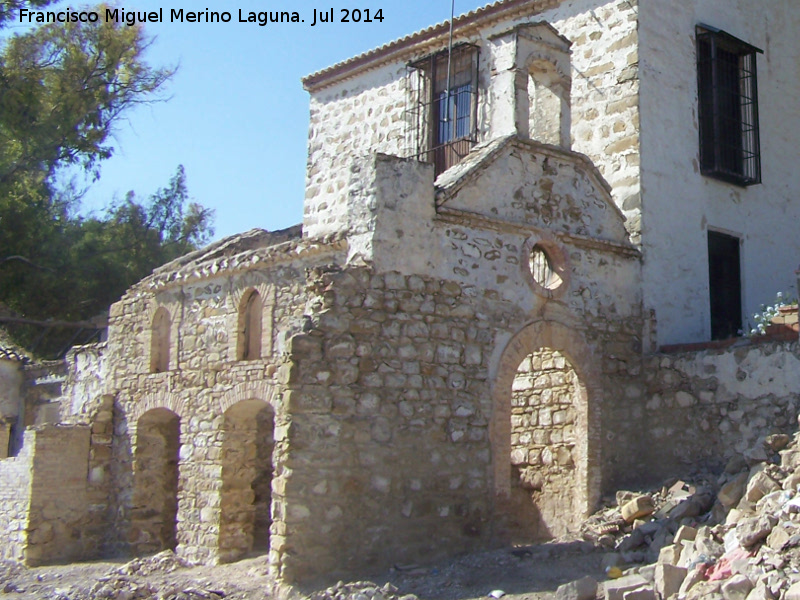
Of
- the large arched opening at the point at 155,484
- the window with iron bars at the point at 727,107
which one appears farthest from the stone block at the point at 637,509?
the large arched opening at the point at 155,484

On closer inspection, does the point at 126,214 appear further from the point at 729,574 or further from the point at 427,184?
the point at 729,574

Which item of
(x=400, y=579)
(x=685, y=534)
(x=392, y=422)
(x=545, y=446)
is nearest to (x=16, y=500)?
(x=392, y=422)

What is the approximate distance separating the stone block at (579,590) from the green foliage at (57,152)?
16.1 m

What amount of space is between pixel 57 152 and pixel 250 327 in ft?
37.0

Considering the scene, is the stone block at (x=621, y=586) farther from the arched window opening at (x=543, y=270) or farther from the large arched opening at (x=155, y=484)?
the large arched opening at (x=155, y=484)

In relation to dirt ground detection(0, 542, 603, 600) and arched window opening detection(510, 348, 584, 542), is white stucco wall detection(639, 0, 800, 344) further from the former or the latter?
dirt ground detection(0, 542, 603, 600)

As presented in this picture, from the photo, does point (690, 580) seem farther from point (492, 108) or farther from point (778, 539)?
point (492, 108)

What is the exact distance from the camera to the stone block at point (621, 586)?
24.8 ft

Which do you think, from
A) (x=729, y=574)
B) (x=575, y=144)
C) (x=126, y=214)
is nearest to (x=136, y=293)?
(x=575, y=144)

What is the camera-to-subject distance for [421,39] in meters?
15.1

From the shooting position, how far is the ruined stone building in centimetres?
962

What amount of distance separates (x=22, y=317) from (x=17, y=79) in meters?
5.55

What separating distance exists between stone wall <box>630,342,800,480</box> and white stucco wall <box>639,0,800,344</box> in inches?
38.7

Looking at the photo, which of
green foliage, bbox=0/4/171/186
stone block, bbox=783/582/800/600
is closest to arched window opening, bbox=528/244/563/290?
stone block, bbox=783/582/800/600
